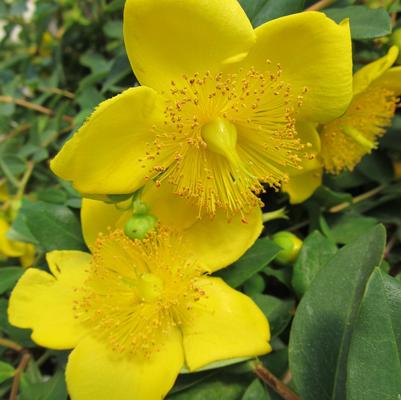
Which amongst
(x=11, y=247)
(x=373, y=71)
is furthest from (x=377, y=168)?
(x=11, y=247)

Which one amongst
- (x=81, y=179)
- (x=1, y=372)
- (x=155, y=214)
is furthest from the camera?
(x=1, y=372)

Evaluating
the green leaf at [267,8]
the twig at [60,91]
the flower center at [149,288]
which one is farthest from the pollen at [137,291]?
the twig at [60,91]

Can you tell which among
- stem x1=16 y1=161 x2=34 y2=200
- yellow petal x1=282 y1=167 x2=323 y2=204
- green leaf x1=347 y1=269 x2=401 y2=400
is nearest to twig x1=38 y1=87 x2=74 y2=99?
stem x1=16 y1=161 x2=34 y2=200

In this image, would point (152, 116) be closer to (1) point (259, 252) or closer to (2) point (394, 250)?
(1) point (259, 252)

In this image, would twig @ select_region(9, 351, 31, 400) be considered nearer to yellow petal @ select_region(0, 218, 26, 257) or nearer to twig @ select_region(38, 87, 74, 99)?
yellow petal @ select_region(0, 218, 26, 257)

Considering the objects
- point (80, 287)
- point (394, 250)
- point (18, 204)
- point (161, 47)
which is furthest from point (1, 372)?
point (394, 250)

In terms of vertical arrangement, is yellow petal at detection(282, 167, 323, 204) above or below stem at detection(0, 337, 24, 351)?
above

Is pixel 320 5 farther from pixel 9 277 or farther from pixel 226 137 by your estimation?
pixel 9 277
